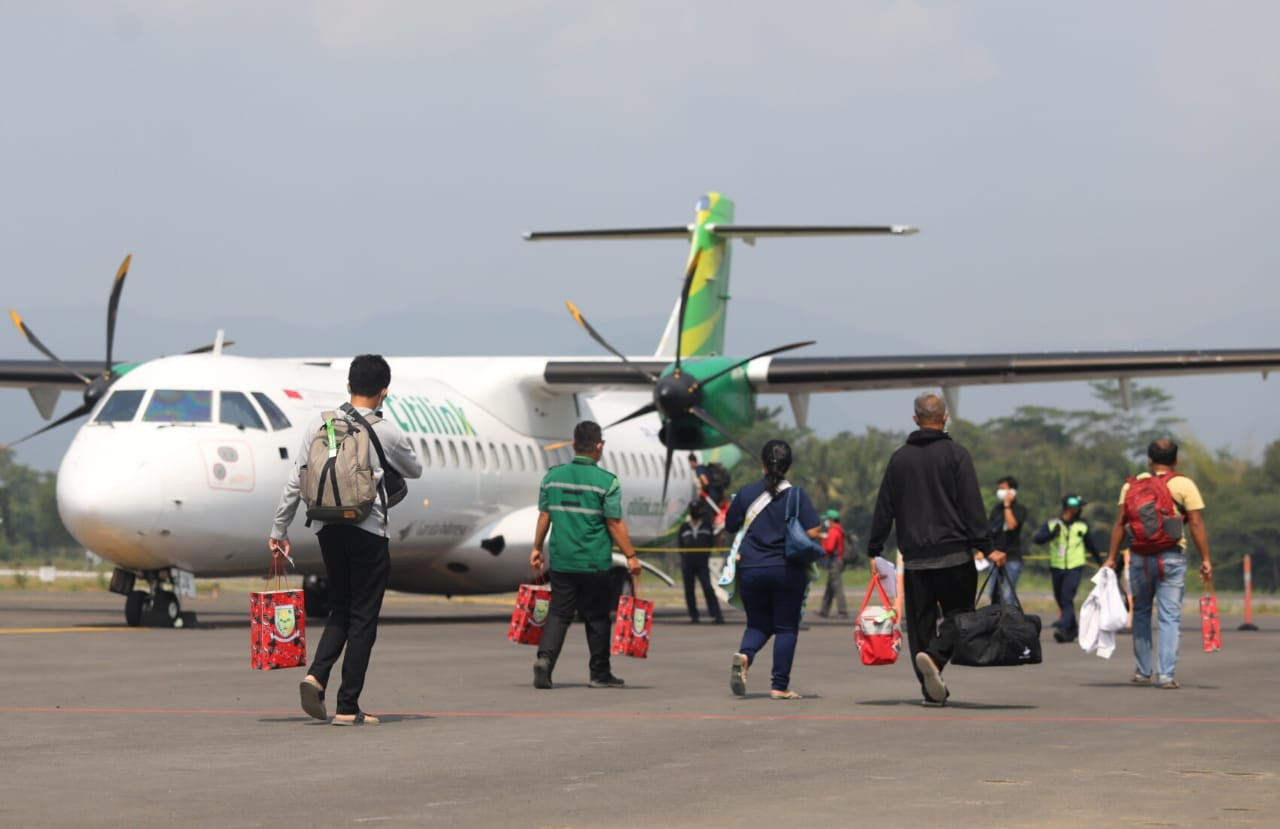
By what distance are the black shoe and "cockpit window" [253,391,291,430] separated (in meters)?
7.57

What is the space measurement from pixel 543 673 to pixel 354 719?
249 centimetres

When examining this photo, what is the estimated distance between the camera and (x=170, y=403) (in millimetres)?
17547

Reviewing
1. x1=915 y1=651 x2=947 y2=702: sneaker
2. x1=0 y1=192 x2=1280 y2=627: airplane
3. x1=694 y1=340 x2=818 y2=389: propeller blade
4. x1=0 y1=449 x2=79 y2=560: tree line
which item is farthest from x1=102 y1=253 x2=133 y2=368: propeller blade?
x1=0 y1=449 x2=79 y2=560: tree line

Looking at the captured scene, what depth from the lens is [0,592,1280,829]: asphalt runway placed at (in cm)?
609

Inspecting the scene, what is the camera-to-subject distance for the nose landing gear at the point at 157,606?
17.8 meters

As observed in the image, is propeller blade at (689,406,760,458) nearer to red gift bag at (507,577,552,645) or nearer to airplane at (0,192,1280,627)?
airplane at (0,192,1280,627)

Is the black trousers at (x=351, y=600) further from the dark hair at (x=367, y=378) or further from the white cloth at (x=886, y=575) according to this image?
the white cloth at (x=886, y=575)

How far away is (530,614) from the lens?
39.9ft

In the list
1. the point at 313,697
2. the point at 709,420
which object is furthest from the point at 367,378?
the point at 709,420

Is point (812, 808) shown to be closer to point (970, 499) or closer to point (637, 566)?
point (970, 499)

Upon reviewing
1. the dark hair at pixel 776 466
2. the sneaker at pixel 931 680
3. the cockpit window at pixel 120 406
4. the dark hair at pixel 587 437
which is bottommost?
the sneaker at pixel 931 680

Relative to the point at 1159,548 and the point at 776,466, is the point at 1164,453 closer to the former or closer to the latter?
the point at 1159,548

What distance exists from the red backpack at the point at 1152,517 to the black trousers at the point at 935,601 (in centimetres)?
237

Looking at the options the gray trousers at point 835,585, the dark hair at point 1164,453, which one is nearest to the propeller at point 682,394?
the gray trousers at point 835,585
